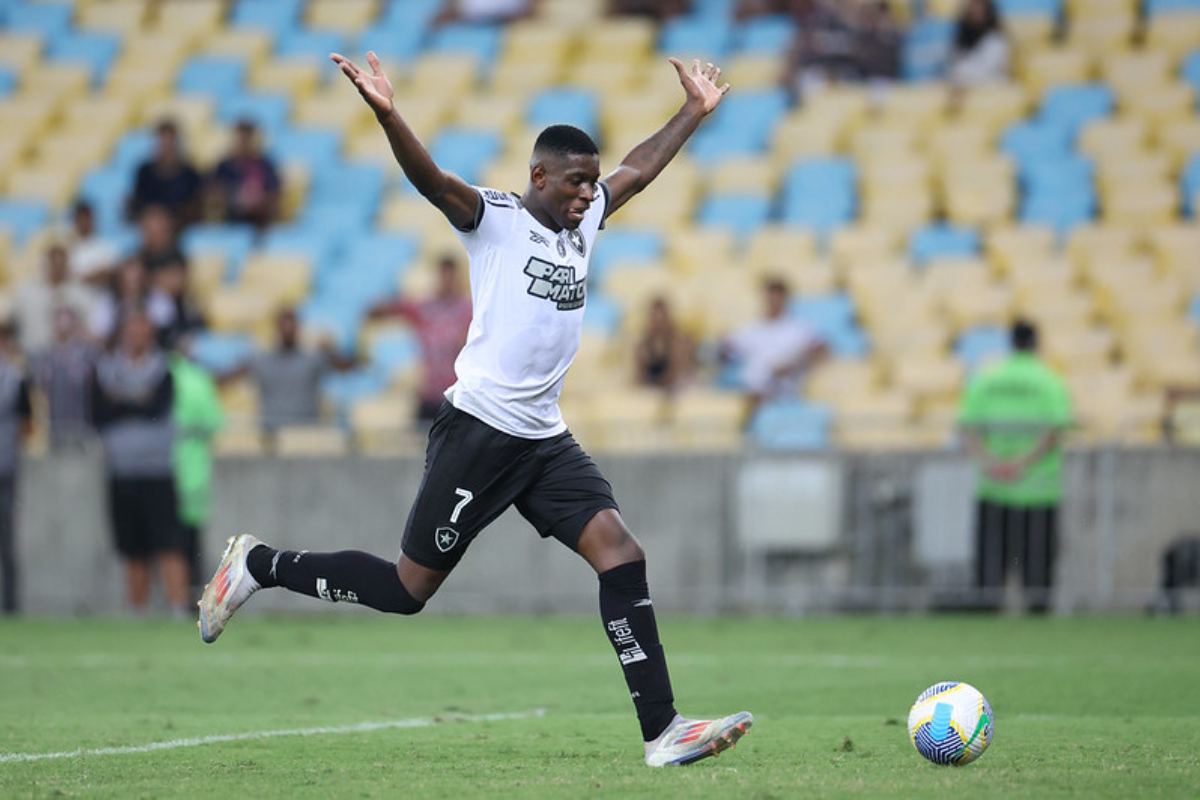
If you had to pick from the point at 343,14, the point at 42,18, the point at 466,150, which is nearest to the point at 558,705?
the point at 466,150

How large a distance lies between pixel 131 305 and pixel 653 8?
328 inches

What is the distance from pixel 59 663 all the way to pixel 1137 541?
874 centimetres

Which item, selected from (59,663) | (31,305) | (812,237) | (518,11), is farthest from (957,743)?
(518,11)

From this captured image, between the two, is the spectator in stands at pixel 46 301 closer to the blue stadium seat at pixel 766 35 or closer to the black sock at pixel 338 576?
the blue stadium seat at pixel 766 35

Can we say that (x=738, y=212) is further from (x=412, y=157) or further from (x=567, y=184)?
(x=412, y=157)

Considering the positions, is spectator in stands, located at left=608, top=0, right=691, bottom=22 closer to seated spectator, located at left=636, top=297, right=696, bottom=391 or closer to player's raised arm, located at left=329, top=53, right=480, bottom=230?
seated spectator, located at left=636, top=297, right=696, bottom=391

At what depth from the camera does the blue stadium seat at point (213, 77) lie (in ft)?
79.0

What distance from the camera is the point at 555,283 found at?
7.43m

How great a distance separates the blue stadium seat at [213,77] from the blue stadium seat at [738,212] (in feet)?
23.1

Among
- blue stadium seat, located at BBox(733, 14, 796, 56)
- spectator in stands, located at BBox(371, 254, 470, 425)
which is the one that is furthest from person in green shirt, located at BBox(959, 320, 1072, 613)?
blue stadium seat, located at BBox(733, 14, 796, 56)

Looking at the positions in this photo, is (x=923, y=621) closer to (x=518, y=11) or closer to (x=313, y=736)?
(x=313, y=736)

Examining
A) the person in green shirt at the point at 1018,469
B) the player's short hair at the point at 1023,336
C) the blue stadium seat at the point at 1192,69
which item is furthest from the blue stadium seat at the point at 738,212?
the player's short hair at the point at 1023,336

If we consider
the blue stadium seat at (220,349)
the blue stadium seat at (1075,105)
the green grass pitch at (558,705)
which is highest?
the blue stadium seat at (1075,105)

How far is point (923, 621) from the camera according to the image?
15586mm
